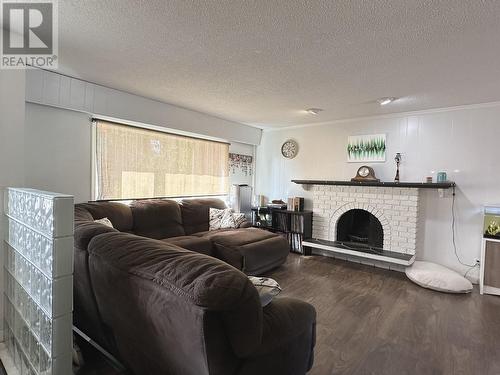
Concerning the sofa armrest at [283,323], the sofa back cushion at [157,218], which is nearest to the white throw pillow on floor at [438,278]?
the sofa armrest at [283,323]

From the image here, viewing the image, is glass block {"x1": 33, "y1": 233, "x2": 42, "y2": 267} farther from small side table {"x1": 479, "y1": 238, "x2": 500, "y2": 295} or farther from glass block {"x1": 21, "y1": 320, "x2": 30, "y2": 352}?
small side table {"x1": 479, "y1": 238, "x2": 500, "y2": 295}

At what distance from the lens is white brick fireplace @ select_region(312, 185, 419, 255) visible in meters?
3.84

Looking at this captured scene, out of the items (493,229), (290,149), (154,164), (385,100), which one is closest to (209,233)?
(154,164)

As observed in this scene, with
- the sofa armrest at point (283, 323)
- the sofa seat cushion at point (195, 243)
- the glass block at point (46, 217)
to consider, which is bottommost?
the sofa seat cushion at point (195, 243)

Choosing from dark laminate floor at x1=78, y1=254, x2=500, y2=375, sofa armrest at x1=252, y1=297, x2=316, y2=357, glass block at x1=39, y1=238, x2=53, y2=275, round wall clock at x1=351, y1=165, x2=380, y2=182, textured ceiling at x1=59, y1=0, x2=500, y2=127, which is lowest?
dark laminate floor at x1=78, y1=254, x2=500, y2=375

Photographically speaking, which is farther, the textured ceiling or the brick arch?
the brick arch

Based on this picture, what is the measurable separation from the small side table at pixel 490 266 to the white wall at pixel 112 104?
3.82 meters

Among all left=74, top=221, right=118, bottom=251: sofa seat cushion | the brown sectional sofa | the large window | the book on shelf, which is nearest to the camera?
the brown sectional sofa

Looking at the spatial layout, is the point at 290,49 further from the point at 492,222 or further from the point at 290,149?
the point at 290,149

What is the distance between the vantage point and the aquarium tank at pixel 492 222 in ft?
10.3

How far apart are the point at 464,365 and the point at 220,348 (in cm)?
188

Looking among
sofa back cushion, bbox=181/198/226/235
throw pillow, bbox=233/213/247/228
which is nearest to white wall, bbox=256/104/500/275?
throw pillow, bbox=233/213/247/228

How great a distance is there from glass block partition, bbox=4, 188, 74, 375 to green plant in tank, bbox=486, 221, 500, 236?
394 centimetres

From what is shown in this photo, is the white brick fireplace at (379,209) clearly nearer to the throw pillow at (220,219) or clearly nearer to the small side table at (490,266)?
the small side table at (490,266)
